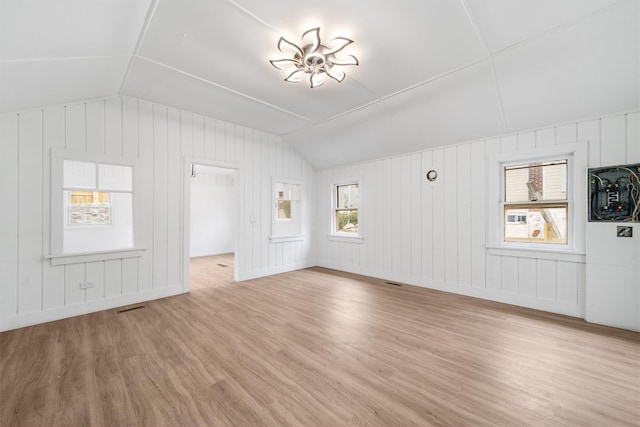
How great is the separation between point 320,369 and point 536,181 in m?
3.93

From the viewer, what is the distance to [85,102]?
338cm

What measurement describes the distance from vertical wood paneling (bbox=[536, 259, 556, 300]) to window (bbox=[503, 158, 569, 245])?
13.1 inches

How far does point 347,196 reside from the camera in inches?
240

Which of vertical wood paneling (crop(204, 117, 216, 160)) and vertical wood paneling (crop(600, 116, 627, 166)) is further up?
vertical wood paneling (crop(204, 117, 216, 160))

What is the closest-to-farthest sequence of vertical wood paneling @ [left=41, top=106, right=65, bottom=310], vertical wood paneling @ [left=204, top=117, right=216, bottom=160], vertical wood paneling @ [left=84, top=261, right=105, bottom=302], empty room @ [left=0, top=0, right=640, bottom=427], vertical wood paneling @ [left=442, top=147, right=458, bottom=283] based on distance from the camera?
1. empty room @ [left=0, top=0, right=640, bottom=427]
2. vertical wood paneling @ [left=41, top=106, right=65, bottom=310]
3. vertical wood paneling @ [left=84, top=261, right=105, bottom=302]
4. vertical wood paneling @ [left=442, top=147, right=458, bottom=283]
5. vertical wood paneling @ [left=204, top=117, right=216, bottom=160]

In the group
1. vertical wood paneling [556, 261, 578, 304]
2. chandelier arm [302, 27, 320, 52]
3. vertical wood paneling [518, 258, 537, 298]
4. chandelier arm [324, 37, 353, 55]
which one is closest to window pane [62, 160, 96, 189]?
chandelier arm [302, 27, 320, 52]

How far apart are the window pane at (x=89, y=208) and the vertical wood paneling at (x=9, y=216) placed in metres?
2.54

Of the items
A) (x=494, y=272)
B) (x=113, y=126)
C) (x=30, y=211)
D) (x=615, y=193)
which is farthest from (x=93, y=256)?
(x=615, y=193)

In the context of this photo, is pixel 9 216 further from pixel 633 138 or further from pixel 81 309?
pixel 633 138

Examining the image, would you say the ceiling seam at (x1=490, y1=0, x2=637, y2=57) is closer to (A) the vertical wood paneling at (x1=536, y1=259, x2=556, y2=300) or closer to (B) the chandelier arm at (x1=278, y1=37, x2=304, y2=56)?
(B) the chandelier arm at (x1=278, y1=37, x2=304, y2=56)

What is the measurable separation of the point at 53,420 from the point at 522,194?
5.43 m

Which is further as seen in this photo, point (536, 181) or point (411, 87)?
point (536, 181)

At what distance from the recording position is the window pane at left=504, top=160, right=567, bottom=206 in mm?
3461

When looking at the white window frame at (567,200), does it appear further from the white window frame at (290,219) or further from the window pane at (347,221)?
the white window frame at (290,219)
